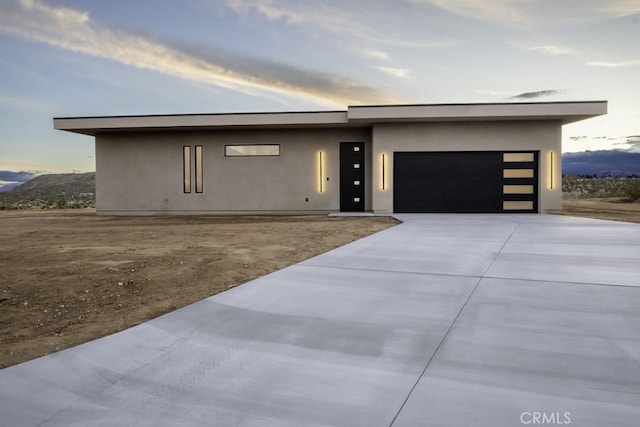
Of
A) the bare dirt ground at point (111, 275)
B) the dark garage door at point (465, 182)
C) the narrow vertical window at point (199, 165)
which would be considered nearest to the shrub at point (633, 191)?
the dark garage door at point (465, 182)

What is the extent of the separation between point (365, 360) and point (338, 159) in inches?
504

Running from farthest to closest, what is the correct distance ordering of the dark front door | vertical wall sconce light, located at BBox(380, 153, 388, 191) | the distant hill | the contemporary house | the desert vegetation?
the distant hill → the desert vegetation → the dark front door → vertical wall sconce light, located at BBox(380, 153, 388, 191) → the contemporary house

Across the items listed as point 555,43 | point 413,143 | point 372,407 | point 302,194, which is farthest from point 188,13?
point 372,407

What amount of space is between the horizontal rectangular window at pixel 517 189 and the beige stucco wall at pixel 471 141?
1.04 ft

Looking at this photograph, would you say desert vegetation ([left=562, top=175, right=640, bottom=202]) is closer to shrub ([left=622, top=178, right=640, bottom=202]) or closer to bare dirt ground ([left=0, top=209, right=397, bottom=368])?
shrub ([left=622, top=178, right=640, bottom=202])

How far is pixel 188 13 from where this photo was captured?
12.3 meters

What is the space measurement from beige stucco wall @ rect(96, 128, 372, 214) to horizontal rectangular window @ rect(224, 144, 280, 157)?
0.16 m

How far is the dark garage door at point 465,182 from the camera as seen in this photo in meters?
13.7

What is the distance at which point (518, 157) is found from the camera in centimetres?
1364

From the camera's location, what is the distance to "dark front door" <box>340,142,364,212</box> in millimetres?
14719

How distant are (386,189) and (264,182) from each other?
469cm

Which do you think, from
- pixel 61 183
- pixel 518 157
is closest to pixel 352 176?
pixel 518 157

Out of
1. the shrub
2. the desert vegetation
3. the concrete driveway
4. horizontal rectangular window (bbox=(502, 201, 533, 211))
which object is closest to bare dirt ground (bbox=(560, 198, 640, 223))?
horizontal rectangular window (bbox=(502, 201, 533, 211))

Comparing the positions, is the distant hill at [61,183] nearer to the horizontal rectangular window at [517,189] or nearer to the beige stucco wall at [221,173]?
the beige stucco wall at [221,173]
